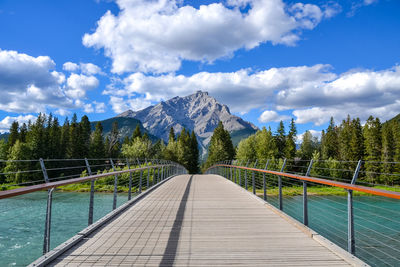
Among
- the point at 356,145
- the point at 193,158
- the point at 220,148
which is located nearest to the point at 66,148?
the point at 193,158

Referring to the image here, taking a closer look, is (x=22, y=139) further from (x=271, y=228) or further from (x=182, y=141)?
(x=271, y=228)

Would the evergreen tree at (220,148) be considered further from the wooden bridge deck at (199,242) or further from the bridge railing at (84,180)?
the wooden bridge deck at (199,242)

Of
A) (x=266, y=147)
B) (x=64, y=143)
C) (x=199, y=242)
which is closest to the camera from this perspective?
(x=199, y=242)

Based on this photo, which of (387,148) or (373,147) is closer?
(387,148)

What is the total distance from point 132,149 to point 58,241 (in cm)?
4212

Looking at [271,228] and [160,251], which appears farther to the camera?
[271,228]

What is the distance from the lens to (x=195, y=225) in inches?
180

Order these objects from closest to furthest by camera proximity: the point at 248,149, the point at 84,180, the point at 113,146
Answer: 1. the point at 84,180
2. the point at 248,149
3. the point at 113,146

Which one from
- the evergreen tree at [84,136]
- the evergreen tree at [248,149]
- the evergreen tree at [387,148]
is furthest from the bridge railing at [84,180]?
the evergreen tree at [387,148]

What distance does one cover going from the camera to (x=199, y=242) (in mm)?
3652

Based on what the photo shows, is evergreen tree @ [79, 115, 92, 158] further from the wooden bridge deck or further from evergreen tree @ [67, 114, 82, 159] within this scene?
the wooden bridge deck

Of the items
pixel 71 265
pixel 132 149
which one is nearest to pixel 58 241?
pixel 71 265

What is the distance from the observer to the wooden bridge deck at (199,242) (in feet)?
9.82

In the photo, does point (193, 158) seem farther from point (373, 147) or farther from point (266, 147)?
point (373, 147)
